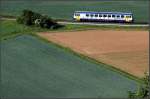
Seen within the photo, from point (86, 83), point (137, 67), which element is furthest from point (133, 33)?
point (86, 83)

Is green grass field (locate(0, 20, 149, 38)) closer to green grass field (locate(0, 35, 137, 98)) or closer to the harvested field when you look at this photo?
the harvested field

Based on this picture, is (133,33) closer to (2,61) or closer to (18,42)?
(18,42)

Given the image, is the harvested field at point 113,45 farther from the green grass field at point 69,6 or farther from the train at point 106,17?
the green grass field at point 69,6

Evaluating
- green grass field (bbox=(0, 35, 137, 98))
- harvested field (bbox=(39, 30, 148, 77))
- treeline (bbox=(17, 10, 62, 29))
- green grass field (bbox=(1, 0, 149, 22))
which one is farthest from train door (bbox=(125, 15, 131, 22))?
green grass field (bbox=(0, 35, 137, 98))

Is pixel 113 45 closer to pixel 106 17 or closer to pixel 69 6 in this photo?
pixel 106 17

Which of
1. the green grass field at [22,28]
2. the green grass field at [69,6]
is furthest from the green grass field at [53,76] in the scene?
the green grass field at [69,6]

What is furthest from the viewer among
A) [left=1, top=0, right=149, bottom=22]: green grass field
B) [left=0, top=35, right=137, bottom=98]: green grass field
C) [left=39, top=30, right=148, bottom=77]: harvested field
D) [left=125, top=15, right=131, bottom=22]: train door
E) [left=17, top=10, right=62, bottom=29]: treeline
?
[left=1, top=0, right=149, bottom=22]: green grass field

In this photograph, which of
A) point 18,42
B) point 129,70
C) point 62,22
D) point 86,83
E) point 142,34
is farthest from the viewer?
point 62,22
